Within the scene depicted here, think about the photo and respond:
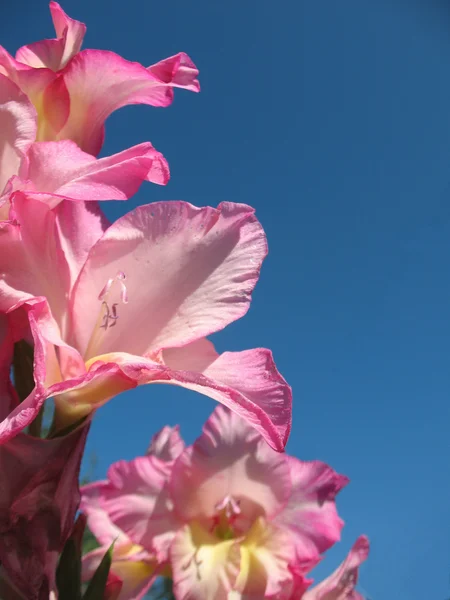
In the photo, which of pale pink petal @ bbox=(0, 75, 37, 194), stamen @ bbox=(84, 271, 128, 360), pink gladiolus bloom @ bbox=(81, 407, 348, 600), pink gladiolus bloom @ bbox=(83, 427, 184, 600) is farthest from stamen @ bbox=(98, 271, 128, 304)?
pink gladiolus bloom @ bbox=(81, 407, 348, 600)

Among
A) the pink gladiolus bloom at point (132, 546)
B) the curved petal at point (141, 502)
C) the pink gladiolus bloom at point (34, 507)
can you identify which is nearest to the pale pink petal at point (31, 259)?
the pink gladiolus bloom at point (34, 507)

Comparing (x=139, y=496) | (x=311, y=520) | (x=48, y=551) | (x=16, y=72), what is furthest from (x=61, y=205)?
(x=311, y=520)

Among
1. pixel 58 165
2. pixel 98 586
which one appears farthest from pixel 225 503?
pixel 58 165

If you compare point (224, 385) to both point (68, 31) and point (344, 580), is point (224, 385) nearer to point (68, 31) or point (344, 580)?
point (68, 31)

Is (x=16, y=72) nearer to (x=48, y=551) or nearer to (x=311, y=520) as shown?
(x=48, y=551)

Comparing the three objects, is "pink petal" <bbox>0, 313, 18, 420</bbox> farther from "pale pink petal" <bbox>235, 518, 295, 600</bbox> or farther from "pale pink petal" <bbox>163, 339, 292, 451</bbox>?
"pale pink petal" <bbox>235, 518, 295, 600</bbox>
